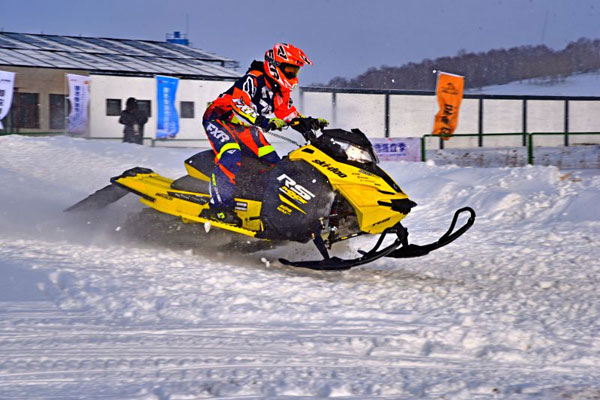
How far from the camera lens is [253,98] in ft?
22.6

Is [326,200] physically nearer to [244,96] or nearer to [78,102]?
[244,96]

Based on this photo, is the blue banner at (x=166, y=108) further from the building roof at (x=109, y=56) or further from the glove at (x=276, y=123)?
the glove at (x=276, y=123)

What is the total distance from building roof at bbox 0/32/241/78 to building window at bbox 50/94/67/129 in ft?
4.06

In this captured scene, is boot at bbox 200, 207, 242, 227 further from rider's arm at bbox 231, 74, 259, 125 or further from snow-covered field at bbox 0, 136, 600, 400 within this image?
rider's arm at bbox 231, 74, 259, 125

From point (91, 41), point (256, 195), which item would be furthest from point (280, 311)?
point (91, 41)

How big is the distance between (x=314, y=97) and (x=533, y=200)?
694 inches

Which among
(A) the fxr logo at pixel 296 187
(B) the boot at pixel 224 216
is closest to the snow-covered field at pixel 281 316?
(B) the boot at pixel 224 216

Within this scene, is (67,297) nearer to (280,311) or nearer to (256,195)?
(280,311)

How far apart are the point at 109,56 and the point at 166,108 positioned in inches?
243

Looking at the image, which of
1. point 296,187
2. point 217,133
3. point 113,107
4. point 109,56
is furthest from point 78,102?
point 296,187

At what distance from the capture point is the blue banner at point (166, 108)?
2400 cm

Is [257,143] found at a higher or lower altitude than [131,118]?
lower

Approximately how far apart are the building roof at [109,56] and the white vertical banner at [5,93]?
4.49 meters

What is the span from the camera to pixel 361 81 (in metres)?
31.0
